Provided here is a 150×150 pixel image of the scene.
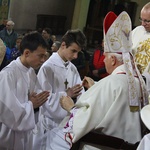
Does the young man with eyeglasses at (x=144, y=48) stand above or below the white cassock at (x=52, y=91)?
above

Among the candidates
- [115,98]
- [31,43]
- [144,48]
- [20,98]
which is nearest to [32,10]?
[31,43]

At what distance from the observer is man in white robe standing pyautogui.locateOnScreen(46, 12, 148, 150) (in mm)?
2150

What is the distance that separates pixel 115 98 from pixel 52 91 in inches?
55.8

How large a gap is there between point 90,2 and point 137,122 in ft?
36.6

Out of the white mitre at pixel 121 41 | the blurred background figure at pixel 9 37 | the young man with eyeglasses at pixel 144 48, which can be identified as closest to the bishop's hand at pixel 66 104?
the white mitre at pixel 121 41

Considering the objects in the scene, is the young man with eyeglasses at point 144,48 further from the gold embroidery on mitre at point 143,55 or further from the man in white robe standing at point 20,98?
the man in white robe standing at point 20,98

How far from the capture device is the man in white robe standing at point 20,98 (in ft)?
9.06

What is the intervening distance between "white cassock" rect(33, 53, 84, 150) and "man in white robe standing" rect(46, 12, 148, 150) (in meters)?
1.06

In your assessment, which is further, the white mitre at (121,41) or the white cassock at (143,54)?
the white cassock at (143,54)

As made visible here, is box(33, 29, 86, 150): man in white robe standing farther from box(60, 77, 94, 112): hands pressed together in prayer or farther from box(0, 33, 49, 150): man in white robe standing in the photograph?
box(0, 33, 49, 150): man in white robe standing

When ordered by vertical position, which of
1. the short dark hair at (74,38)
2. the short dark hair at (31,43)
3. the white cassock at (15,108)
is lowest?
the white cassock at (15,108)

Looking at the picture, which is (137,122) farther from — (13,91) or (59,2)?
(59,2)

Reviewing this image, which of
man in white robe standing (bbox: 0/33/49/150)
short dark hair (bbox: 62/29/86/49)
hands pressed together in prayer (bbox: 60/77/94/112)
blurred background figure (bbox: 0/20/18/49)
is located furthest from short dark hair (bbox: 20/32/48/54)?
blurred background figure (bbox: 0/20/18/49)

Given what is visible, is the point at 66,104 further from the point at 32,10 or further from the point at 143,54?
the point at 32,10
